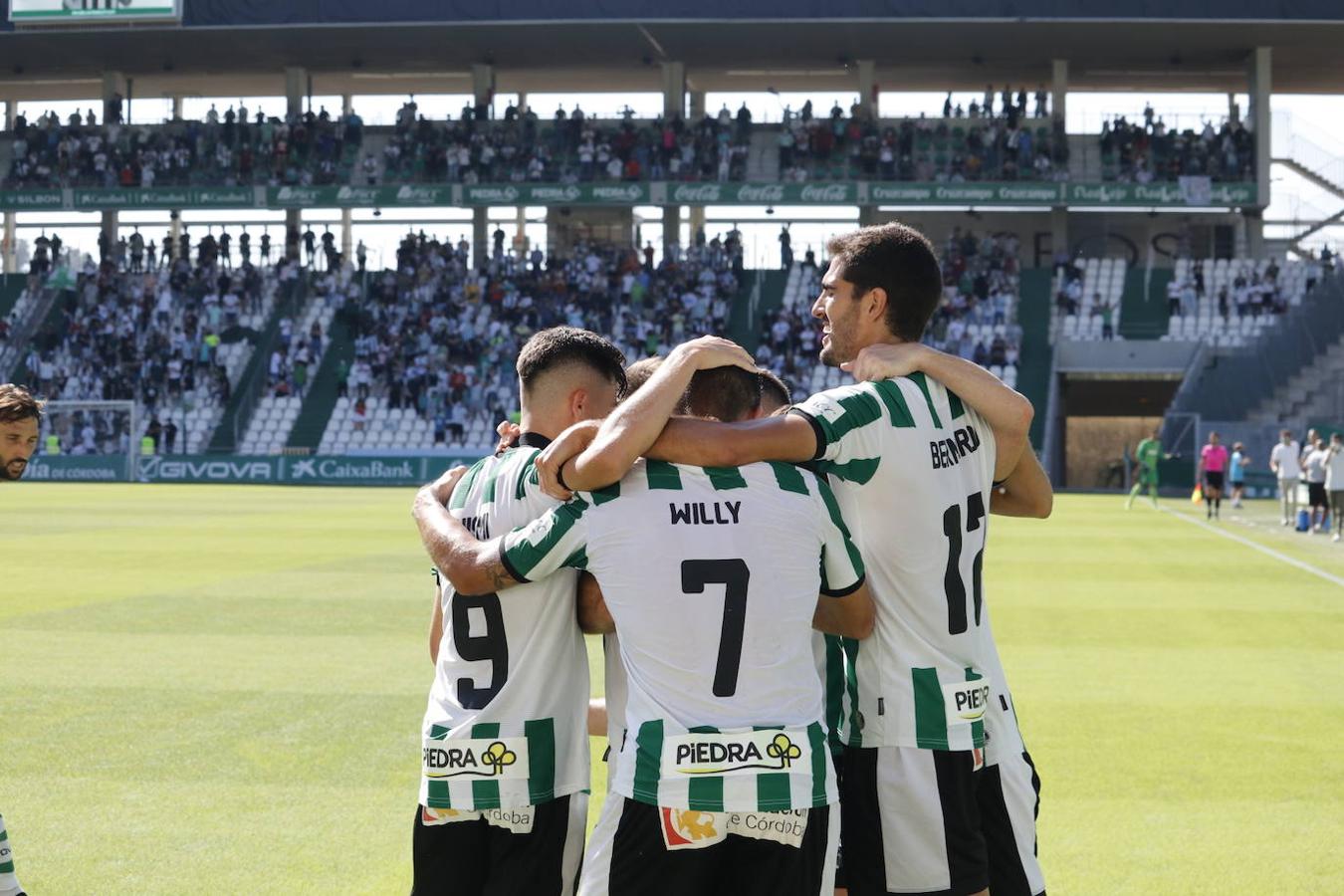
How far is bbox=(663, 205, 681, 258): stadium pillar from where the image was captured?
2121 inches

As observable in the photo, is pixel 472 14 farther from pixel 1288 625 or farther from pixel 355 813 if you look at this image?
pixel 355 813

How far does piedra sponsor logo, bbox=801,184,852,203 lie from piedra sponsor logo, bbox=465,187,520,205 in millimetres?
9941

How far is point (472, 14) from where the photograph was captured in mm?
49281

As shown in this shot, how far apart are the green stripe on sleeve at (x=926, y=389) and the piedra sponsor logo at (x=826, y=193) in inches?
1885

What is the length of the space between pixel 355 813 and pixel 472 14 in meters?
45.1

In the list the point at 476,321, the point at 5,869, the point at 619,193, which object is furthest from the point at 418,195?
the point at 5,869

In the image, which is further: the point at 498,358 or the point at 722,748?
the point at 498,358

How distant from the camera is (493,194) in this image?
5300 centimetres

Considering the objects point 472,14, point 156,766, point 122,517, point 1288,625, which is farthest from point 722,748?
point 472,14

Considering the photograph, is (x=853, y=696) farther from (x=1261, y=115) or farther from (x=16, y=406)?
(x=1261, y=115)

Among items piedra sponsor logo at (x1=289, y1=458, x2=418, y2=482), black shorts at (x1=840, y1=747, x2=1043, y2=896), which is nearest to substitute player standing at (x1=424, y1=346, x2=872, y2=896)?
black shorts at (x1=840, y1=747, x2=1043, y2=896)

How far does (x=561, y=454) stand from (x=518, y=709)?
0.77 metres

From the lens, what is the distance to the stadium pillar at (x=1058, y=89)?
2084 inches

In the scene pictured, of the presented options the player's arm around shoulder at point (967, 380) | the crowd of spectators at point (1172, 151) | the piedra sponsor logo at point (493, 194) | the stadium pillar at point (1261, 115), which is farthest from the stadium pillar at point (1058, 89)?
the player's arm around shoulder at point (967, 380)
